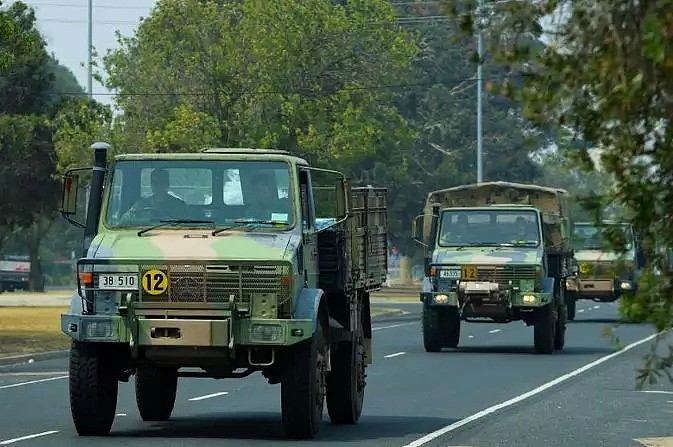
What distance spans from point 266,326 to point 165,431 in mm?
1931

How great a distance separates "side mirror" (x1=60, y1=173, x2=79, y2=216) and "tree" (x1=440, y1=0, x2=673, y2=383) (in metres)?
8.15

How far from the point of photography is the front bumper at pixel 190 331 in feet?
54.5

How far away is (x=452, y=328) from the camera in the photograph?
35125mm

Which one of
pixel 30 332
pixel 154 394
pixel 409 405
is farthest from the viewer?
pixel 30 332

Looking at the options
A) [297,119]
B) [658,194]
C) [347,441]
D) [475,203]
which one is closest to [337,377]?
[347,441]

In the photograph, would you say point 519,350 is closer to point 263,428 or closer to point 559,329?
point 559,329

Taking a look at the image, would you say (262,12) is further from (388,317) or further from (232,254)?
(232,254)

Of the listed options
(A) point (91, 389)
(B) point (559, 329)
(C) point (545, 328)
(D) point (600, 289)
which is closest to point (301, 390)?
(A) point (91, 389)

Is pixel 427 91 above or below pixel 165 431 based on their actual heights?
above

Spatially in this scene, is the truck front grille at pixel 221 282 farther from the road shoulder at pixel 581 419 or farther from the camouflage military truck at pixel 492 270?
the camouflage military truck at pixel 492 270

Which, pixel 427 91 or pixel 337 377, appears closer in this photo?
pixel 337 377

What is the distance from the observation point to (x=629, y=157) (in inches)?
373

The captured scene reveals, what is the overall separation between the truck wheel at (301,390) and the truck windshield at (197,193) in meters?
1.47

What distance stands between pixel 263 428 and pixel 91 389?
2224 mm
